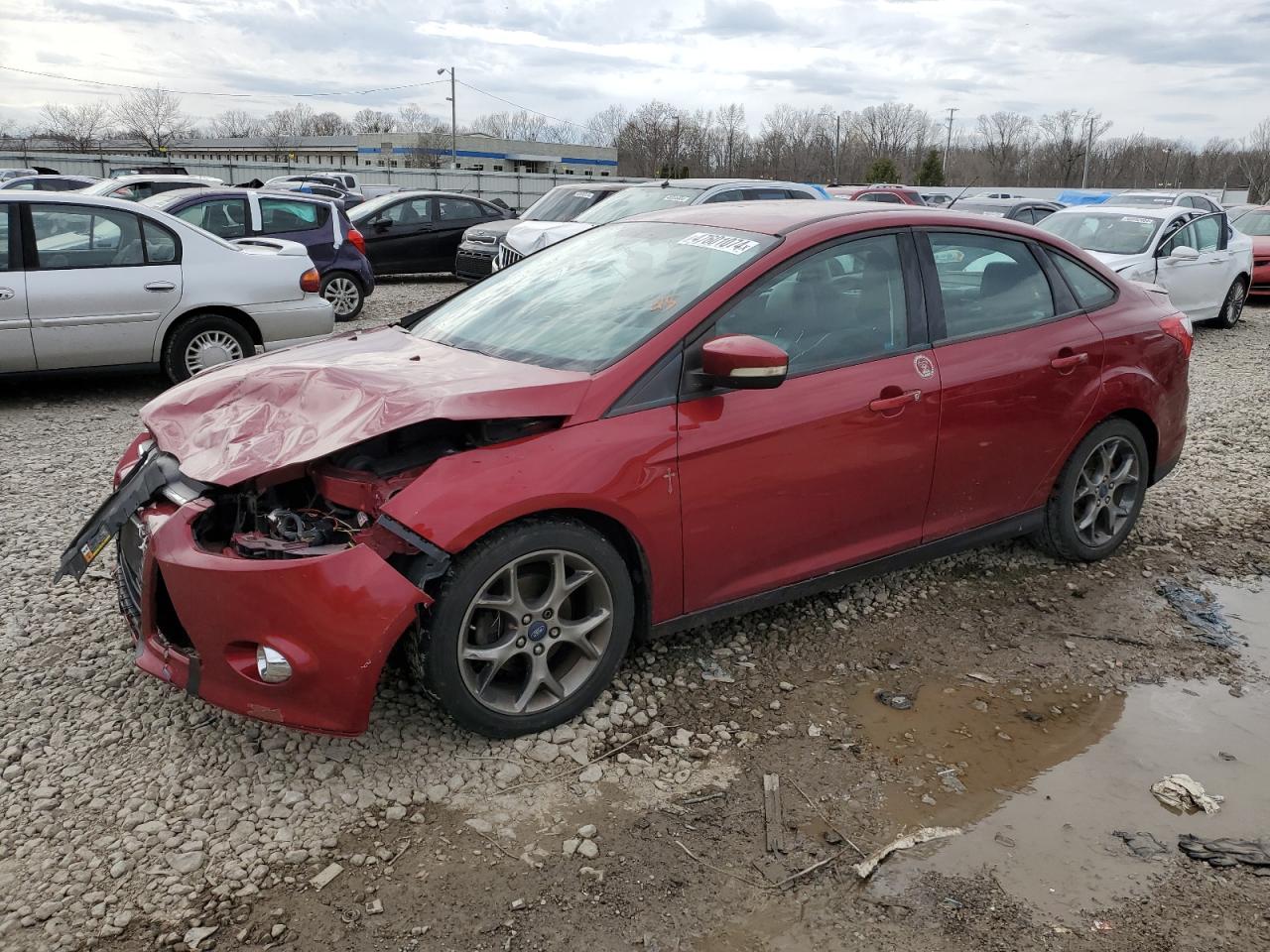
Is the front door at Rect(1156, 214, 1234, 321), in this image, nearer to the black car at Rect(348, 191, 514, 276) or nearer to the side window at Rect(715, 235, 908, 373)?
the side window at Rect(715, 235, 908, 373)

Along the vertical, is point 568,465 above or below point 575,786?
above

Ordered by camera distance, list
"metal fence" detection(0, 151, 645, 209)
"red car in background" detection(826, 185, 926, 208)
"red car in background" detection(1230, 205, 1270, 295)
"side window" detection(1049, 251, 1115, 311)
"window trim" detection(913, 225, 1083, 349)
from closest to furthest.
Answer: "window trim" detection(913, 225, 1083, 349) → "side window" detection(1049, 251, 1115, 311) → "red car in background" detection(1230, 205, 1270, 295) → "red car in background" detection(826, 185, 926, 208) → "metal fence" detection(0, 151, 645, 209)

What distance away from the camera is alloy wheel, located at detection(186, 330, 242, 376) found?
8.01 m

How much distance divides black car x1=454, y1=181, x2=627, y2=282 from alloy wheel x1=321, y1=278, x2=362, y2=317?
8.02 ft

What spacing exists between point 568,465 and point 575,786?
99 centimetres

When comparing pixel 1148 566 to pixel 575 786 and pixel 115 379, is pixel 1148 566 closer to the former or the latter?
pixel 575 786

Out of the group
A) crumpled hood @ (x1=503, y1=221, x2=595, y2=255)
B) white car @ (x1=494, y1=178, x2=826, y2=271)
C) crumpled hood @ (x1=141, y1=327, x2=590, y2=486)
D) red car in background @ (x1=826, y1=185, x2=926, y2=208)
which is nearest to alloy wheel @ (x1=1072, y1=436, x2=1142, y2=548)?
crumpled hood @ (x1=141, y1=327, x2=590, y2=486)

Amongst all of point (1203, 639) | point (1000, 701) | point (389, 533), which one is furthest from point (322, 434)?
point (1203, 639)

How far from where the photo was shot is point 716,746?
11.0ft

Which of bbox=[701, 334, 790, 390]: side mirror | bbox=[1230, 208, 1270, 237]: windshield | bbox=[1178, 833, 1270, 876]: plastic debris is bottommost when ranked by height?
bbox=[1178, 833, 1270, 876]: plastic debris

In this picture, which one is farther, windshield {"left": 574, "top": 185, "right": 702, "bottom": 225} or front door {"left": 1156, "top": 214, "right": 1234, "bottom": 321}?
windshield {"left": 574, "top": 185, "right": 702, "bottom": 225}

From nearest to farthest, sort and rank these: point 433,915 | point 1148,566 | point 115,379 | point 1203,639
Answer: point 433,915, point 1203,639, point 1148,566, point 115,379

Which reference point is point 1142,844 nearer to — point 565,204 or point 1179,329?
point 1179,329

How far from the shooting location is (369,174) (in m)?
41.3
